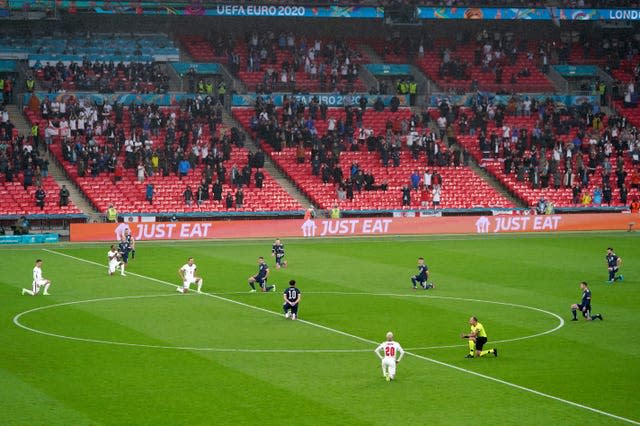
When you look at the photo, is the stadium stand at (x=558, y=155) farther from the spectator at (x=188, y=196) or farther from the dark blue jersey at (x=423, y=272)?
the dark blue jersey at (x=423, y=272)

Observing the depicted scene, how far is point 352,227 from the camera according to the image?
2539 inches

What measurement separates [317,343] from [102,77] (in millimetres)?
43645

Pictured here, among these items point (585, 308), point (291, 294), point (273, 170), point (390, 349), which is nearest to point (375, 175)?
point (273, 170)

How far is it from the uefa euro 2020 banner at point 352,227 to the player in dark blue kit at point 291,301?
23246 millimetres

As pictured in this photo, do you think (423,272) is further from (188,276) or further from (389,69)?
(389,69)

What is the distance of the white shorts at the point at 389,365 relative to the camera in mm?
27859

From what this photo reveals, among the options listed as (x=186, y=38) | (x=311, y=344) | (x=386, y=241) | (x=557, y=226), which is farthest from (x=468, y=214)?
(x=311, y=344)

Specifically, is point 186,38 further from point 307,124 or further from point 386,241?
point 386,241

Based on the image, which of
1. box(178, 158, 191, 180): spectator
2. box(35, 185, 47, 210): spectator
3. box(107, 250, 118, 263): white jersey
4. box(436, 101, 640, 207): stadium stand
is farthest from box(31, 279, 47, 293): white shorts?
box(436, 101, 640, 207): stadium stand

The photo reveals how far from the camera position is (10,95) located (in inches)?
2837

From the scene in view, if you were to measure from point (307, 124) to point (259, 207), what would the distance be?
9595mm

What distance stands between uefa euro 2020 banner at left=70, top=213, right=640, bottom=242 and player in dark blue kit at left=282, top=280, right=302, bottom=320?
2325cm

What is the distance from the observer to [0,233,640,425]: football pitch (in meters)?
25.4

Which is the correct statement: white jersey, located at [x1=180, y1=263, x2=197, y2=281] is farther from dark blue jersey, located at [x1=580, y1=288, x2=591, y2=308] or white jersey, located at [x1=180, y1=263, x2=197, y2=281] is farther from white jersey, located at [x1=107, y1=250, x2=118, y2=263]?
dark blue jersey, located at [x1=580, y1=288, x2=591, y2=308]
